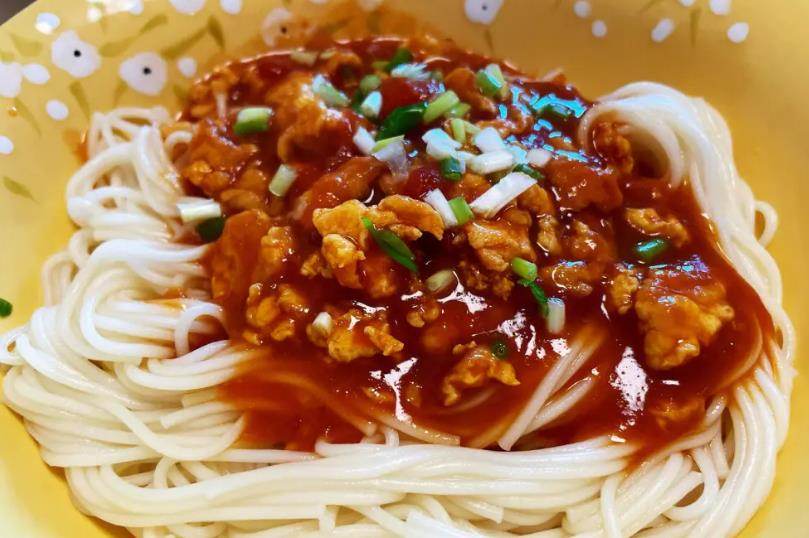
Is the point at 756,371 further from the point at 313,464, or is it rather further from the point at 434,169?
the point at 313,464

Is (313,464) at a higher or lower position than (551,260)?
lower

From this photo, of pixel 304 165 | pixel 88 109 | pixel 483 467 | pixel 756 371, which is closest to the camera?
pixel 483 467

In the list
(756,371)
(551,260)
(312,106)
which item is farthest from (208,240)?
(756,371)

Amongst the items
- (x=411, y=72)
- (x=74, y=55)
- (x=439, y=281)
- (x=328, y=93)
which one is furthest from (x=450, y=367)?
(x=74, y=55)

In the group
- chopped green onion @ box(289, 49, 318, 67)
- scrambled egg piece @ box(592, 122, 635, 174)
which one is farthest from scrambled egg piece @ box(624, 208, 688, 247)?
chopped green onion @ box(289, 49, 318, 67)

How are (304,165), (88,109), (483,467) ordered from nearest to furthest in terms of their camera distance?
(483,467), (304,165), (88,109)

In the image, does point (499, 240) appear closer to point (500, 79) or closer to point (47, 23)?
point (500, 79)

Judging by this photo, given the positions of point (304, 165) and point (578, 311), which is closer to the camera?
point (578, 311)

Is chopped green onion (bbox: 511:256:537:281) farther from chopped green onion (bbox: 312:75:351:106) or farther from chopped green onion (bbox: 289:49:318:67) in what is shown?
chopped green onion (bbox: 289:49:318:67)
